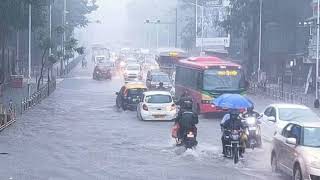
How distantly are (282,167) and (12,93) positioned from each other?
37505 millimetres

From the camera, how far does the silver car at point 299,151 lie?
14.7m

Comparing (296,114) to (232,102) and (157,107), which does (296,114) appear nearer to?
(232,102)

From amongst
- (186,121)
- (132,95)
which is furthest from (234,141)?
(132,95)

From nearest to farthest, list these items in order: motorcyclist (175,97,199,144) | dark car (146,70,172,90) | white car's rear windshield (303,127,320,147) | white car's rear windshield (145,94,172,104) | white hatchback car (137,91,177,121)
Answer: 1. white car's rear windshield (303,127,320,147)
2. motorcyclist (175,97,199,144)
3. white hatchback car (137,91,177,121)
4. white car's rear windshield (145,94,172,104)
5. dark car (146,70,172,90)

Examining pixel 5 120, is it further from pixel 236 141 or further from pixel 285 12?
pixel 285 12

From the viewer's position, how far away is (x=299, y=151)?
15.3m

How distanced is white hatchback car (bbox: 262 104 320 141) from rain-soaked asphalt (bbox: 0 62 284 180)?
0.75m

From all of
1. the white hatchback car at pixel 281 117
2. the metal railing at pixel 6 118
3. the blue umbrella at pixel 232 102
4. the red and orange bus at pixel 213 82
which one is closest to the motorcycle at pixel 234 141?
the blue umbrella at pixel 232 102

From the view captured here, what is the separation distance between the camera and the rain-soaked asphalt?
18.0 m

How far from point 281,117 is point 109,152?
5.85 meters

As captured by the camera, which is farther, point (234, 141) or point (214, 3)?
point (214, 3)

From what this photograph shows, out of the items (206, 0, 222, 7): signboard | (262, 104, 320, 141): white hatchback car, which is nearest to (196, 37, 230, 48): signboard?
(206, 0, 222, 7): signboard

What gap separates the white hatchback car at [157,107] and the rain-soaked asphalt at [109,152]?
62 cm

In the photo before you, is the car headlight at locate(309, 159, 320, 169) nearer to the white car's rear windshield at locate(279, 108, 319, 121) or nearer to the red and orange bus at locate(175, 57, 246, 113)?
the white car's rear windshield at locate(279, 108, 319, 121)
